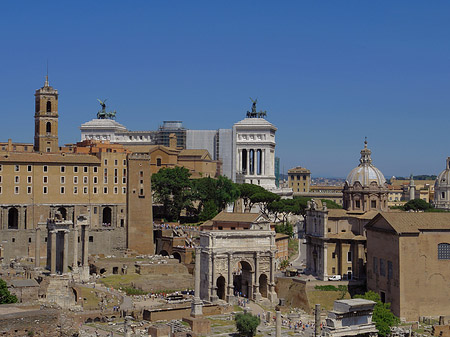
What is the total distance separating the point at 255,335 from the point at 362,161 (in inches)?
1524

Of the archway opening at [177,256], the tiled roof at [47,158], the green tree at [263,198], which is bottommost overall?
the archway opening at [177,256]

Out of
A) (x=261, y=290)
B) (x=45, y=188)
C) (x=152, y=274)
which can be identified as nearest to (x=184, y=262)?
(x=152, y=274)

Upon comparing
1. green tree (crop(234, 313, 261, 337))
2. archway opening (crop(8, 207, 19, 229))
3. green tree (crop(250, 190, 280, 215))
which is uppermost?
green tree (crop(250, 190, 280, 215))

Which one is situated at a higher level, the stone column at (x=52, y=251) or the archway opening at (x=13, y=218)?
the archway opening at (x=13, y=218)

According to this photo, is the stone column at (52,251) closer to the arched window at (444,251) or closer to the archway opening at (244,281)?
the archway opening at (244,281)

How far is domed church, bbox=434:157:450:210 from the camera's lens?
6789 inches

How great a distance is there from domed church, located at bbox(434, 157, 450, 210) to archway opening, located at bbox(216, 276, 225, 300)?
3909 inches

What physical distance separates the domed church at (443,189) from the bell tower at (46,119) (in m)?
99.3

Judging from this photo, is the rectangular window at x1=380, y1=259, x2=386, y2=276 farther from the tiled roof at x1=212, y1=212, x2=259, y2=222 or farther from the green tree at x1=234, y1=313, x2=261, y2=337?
the green tree at x1=234, y1=313, x2=261, y2=337

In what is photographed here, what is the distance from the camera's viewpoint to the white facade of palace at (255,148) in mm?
156375

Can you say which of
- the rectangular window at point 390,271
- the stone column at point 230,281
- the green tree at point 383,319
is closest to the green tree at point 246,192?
the stone column at point 230,281

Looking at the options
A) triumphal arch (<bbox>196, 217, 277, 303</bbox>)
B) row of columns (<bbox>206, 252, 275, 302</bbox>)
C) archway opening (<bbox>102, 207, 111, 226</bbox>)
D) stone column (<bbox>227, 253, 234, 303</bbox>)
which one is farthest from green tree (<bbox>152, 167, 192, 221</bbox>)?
stone column (<bbox>227, 253, 234, 303</bbox>)

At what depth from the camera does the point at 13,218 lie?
3912 inches

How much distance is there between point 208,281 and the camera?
82875 mm
